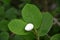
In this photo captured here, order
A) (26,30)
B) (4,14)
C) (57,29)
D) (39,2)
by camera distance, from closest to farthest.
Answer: (26,30) → (57,29) → (4,14) → (39,2)

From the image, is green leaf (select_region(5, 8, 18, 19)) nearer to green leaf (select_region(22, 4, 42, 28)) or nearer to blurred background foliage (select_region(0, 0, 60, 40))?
blurred background foliage (select_region(0, 0, 60, 40))

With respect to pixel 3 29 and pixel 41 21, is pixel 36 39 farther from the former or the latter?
pixel 3 29

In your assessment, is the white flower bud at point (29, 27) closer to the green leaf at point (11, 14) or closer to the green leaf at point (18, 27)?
the green leaf at point (18, 27)

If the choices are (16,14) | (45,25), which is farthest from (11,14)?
(45,25)

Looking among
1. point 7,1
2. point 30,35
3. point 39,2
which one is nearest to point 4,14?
point 7,1

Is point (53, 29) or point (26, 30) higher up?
point (26, 30)

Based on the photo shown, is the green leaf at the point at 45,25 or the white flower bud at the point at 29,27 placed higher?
the white flower bud at the point at 29,27

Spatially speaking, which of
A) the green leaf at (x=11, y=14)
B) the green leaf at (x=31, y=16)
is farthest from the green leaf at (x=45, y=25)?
the green leaf at (x=11, y=14)

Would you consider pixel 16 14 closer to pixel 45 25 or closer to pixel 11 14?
pixel 11 14

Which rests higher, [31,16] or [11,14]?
[31,16]

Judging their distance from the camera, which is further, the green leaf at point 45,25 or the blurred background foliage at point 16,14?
the blurred background foliage at point 16,14

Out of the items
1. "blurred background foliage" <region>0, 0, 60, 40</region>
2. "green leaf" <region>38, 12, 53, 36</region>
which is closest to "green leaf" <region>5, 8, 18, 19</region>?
"blurred background foliage" <region>0, 0, 60, 40</region>
